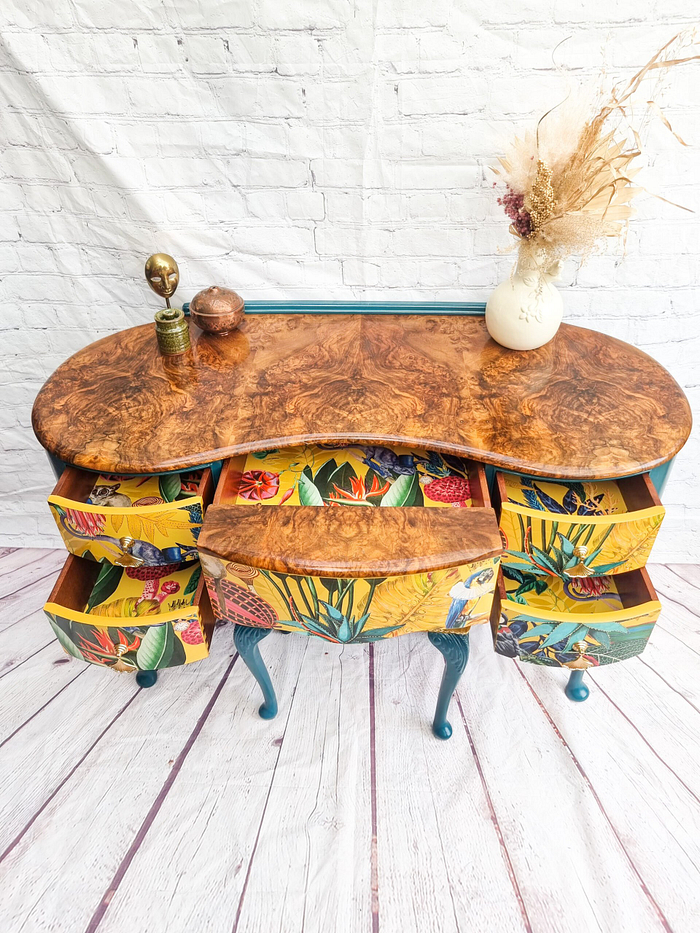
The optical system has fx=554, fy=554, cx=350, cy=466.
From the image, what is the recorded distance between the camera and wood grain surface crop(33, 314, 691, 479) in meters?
1.06

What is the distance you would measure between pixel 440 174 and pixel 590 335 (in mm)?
552

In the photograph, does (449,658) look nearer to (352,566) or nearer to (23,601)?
(352,566)

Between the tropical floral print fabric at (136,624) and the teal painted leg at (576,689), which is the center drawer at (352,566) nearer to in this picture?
the tropical floral print fabric at (136,624)

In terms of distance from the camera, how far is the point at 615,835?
1132mm

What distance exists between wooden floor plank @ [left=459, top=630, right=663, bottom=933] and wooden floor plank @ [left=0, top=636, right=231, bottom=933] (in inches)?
27.6

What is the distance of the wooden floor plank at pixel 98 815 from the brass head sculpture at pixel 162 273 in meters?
1.01

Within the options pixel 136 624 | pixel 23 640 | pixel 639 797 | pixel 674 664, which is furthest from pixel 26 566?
pixel 674 664

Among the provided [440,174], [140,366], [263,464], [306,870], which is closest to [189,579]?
[263,464]

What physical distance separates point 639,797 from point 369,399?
1.04 m

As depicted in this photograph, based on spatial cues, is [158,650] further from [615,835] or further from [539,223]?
[539,223]

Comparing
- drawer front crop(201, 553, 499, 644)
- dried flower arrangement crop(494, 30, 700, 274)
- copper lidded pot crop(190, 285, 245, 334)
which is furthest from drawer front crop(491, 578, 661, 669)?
copper lidded pot crop(190, 285, 245, 334)

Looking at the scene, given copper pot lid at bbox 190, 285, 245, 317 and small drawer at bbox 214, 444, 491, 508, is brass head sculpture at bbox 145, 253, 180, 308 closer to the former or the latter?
copper pot lid at bbox 190, 285, 245, 317

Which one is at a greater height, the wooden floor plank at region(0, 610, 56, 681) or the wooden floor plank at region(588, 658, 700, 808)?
the wooden floor plank at region(0, 610, 56, 681)

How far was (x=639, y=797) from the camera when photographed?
120 cm
